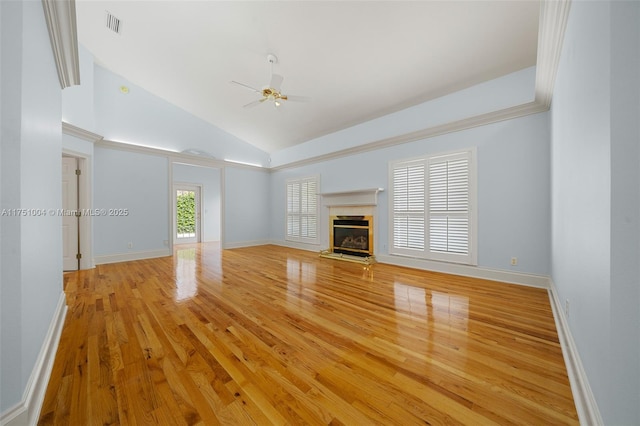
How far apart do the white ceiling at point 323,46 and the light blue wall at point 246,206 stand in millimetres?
2443

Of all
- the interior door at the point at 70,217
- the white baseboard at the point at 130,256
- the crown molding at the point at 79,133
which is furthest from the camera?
the white baseboard at the point at 130,256

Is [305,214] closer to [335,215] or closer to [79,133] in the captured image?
[335,215]

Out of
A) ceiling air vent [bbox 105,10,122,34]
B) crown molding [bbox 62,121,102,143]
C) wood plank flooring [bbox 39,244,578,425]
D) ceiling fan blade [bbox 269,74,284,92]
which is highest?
ceiling air vent [bbox 105,10,122,34]

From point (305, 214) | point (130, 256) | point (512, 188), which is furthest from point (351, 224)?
point (130, 256)

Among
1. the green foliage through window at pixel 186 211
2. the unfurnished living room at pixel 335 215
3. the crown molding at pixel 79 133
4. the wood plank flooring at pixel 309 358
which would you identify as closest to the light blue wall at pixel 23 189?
the unfurnished living room at pixel 335 215

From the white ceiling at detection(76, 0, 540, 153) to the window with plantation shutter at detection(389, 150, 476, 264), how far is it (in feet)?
4.02

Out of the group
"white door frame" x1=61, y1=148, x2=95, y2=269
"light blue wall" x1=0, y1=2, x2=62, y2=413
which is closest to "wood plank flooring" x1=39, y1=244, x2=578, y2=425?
"light blue wall" x1=0, y1=2, x2=62, y2=413

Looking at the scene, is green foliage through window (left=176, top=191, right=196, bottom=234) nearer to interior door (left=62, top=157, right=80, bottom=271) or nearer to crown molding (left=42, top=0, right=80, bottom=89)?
interior door (left=62, top=157, right=80, bottom=271)

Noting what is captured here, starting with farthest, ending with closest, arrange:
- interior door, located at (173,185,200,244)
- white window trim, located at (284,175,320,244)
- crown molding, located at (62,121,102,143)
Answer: interior door, located at (173,185,200,244) < white window trim, located at (284,175,320,244) < crown molding, located at (62,121,102,143)

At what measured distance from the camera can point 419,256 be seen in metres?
4.18

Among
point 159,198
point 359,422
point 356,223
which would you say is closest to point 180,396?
point 359,422

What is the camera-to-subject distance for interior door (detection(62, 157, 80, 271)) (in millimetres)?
4176

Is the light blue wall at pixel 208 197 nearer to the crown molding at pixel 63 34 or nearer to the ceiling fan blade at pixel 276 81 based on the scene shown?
the ceiling fan blade at pixel 276 81

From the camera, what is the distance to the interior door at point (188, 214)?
8.73 metres
